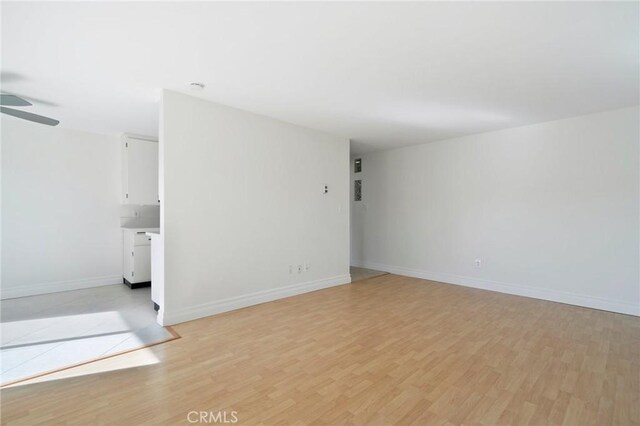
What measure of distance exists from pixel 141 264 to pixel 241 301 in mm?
2050

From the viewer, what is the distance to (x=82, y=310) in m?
3.63

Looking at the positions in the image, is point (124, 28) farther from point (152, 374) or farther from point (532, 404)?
point (532, 404)

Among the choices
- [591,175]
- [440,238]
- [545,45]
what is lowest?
[440,238]

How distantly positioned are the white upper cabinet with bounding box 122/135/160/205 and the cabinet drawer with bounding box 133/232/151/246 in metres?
0.59

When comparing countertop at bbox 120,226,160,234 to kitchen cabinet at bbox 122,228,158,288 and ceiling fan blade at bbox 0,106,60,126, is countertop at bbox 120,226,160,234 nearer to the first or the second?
kitchen cabinet at bbox 122,228,158,288

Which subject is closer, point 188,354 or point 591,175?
point 188,354

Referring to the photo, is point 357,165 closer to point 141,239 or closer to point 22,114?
point 141,239

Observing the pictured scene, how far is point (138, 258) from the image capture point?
4.66 m

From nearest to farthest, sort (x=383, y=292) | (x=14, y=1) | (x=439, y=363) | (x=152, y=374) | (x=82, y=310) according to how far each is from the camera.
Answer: (x=14, y=1)
(x=152, y=374)
(x=439, y=363)
(x=82, y=310)
(x=383, y=292)

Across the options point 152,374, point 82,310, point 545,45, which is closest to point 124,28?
point 152,374

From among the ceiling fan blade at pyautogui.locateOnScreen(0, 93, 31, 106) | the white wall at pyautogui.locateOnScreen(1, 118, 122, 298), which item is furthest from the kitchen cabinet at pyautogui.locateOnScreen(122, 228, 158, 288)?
the ceiling fan blade at pyautogui.locateOnScreen(0, 93, 31, 106)

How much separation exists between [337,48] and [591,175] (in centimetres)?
387

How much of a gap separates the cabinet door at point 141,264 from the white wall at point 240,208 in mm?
1839

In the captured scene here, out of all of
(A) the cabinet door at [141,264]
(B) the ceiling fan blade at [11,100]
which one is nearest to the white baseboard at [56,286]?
(A) the cabinet door at [141,264]
